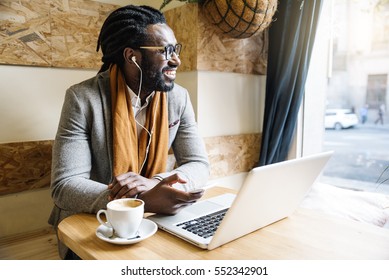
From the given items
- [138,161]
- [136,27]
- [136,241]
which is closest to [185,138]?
[138,161]

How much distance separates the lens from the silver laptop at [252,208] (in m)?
0.68

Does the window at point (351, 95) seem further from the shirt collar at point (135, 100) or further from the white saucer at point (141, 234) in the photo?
the white saucer at point (141, 234)

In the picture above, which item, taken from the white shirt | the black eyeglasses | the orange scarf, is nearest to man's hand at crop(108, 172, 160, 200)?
the orange scarf

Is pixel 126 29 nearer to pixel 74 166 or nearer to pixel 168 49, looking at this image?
pixel 168 49

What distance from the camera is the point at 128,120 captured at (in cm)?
123

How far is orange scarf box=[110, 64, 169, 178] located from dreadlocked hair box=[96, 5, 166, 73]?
3.0 inches

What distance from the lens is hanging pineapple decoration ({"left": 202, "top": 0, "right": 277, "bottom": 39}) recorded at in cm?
159

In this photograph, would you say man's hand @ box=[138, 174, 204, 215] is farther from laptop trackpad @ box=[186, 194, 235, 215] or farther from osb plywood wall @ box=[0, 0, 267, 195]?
osb plywood wall @ box=[0, 0, 267, 195]

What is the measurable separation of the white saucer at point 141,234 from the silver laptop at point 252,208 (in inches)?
1.3

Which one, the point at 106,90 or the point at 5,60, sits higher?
the point at 5,60

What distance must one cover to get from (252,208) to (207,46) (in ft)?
4.06
